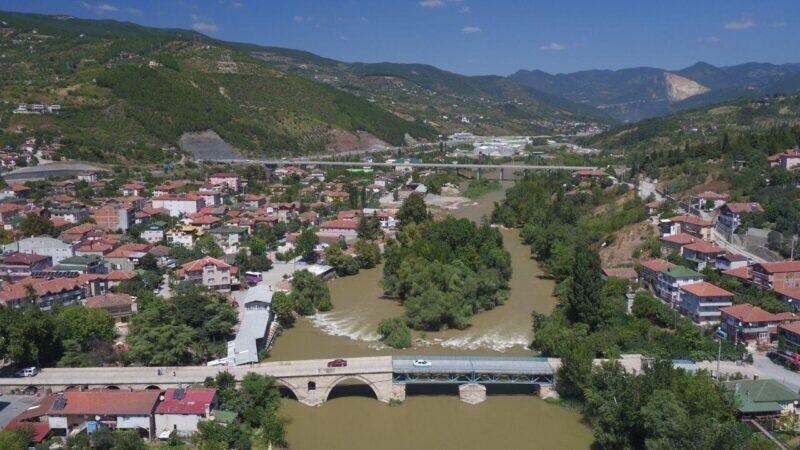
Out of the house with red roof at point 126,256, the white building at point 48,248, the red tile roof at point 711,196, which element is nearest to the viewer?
the house with red roof at point 126,256

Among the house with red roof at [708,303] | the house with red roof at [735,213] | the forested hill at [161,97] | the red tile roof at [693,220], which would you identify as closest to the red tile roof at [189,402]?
the house with red roof at [708,303]

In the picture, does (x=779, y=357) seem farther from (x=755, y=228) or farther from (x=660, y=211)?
(x=660, y=211)

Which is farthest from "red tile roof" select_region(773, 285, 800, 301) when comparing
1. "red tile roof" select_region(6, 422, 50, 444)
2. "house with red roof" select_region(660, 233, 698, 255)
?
"red tile roof" select_region(6, 422, 50, 444)

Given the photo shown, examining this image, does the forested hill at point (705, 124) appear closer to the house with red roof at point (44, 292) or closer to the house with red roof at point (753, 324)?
the house with red roof at point (753, 324)

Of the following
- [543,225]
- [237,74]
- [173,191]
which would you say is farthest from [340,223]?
[237,74]

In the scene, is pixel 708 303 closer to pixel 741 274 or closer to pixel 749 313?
pixel 749 313

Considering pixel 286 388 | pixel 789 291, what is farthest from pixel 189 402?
pixel 789 291
